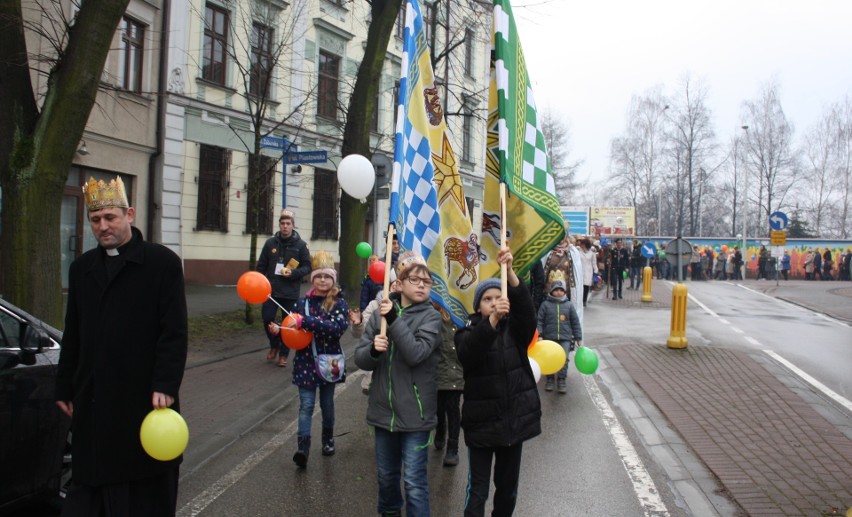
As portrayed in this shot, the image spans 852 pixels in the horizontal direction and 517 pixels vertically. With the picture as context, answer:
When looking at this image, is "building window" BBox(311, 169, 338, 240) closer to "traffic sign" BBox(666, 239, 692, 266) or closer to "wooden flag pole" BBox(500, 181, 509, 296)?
"traffic sign" BBox(666, 239, 692, 266)

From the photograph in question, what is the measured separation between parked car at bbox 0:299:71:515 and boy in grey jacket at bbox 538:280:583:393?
579 cm

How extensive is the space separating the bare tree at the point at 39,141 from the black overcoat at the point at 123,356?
450 cm

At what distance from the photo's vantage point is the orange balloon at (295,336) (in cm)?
555

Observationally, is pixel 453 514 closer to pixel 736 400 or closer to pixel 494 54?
pixel 494 54

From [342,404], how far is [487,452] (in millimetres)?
4197

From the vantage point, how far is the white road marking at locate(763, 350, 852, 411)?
27.8 feet

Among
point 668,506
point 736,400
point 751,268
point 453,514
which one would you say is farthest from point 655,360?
point 751,268

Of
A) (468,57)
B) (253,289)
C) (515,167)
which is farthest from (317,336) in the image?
(468,57)

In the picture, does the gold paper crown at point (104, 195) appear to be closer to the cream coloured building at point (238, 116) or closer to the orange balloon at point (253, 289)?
the orange balloon at point (253, 289)

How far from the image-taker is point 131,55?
60.1ft

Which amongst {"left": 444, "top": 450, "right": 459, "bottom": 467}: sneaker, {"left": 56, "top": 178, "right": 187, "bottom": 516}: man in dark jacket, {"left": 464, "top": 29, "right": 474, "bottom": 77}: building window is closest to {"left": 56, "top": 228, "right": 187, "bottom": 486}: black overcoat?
{"left": 56, "top": 178, "right": 187, "bottom": 516}: man in dark jacket

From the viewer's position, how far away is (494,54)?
14.6 ft

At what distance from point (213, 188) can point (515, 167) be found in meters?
18.5

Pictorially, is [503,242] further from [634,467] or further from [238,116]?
[238,116]
